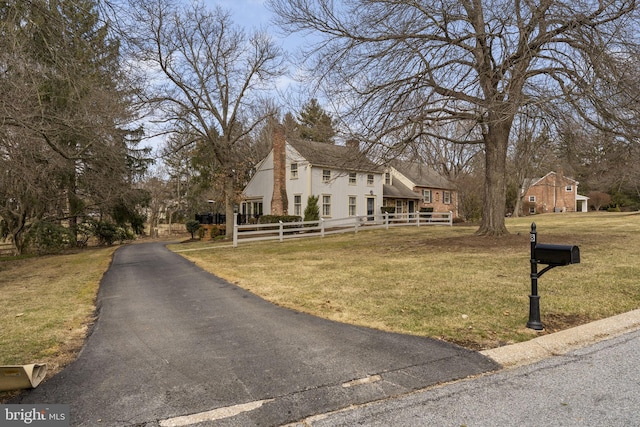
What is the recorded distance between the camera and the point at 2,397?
126 inches

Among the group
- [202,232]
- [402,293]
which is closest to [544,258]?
[402,293]

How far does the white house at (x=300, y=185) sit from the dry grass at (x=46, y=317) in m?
17.0

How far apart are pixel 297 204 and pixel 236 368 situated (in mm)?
23710

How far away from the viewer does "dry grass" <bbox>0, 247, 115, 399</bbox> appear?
428cm

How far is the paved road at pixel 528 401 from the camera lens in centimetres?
278

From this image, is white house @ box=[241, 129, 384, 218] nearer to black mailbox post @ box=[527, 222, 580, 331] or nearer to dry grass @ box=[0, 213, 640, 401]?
dry grass @ box=[0, 213, 640, 401]

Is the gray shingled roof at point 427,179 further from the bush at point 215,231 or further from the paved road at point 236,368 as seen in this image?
the paved road at point 236,368

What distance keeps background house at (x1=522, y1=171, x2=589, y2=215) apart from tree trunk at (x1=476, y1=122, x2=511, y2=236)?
4468cm

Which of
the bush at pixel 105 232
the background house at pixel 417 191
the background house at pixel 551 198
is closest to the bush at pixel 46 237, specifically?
the bush at pixel 105 232

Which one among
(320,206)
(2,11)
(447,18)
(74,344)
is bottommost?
(74,344)

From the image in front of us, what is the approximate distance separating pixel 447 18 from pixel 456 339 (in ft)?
33.3

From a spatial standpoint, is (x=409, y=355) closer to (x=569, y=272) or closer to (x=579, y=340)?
(x=579, y=340)

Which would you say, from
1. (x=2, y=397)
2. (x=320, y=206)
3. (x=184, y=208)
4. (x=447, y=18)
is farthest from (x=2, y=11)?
(x=184, y=208)

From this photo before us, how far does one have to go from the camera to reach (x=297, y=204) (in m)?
27.4
